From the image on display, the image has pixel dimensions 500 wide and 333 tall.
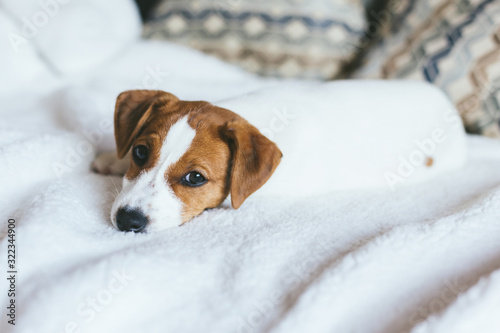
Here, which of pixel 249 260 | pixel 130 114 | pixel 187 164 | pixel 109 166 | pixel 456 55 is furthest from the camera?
pixel 456 55

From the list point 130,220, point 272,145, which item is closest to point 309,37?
point 272,145

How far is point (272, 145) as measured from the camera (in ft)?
4.84

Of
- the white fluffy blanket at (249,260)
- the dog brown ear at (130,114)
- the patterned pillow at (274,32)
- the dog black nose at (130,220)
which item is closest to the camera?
the white fluffy blanket at (249,260)

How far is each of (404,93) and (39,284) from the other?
1851 mm

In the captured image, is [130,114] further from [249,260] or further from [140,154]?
[249,260]

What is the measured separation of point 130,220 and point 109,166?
0.57 metres

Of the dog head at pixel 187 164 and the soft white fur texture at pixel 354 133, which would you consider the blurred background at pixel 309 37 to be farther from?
the dog head at pixel 187 164

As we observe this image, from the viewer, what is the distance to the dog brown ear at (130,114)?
5.17 feet

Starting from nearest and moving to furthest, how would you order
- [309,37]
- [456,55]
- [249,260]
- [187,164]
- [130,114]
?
1. [249,260]
2. [187,164]
3. [130,114]
4. [456,55]
5. [309,37]

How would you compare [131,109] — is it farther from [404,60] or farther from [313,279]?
[404,60]

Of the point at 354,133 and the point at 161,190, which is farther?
the point at 354,133

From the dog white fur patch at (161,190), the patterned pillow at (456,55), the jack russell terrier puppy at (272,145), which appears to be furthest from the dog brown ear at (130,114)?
the patterned pillow at (456,55)

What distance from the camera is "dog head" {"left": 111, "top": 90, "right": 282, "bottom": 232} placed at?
136 centimetres

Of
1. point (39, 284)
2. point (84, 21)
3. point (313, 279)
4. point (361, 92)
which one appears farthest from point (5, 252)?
point (84, 21)
